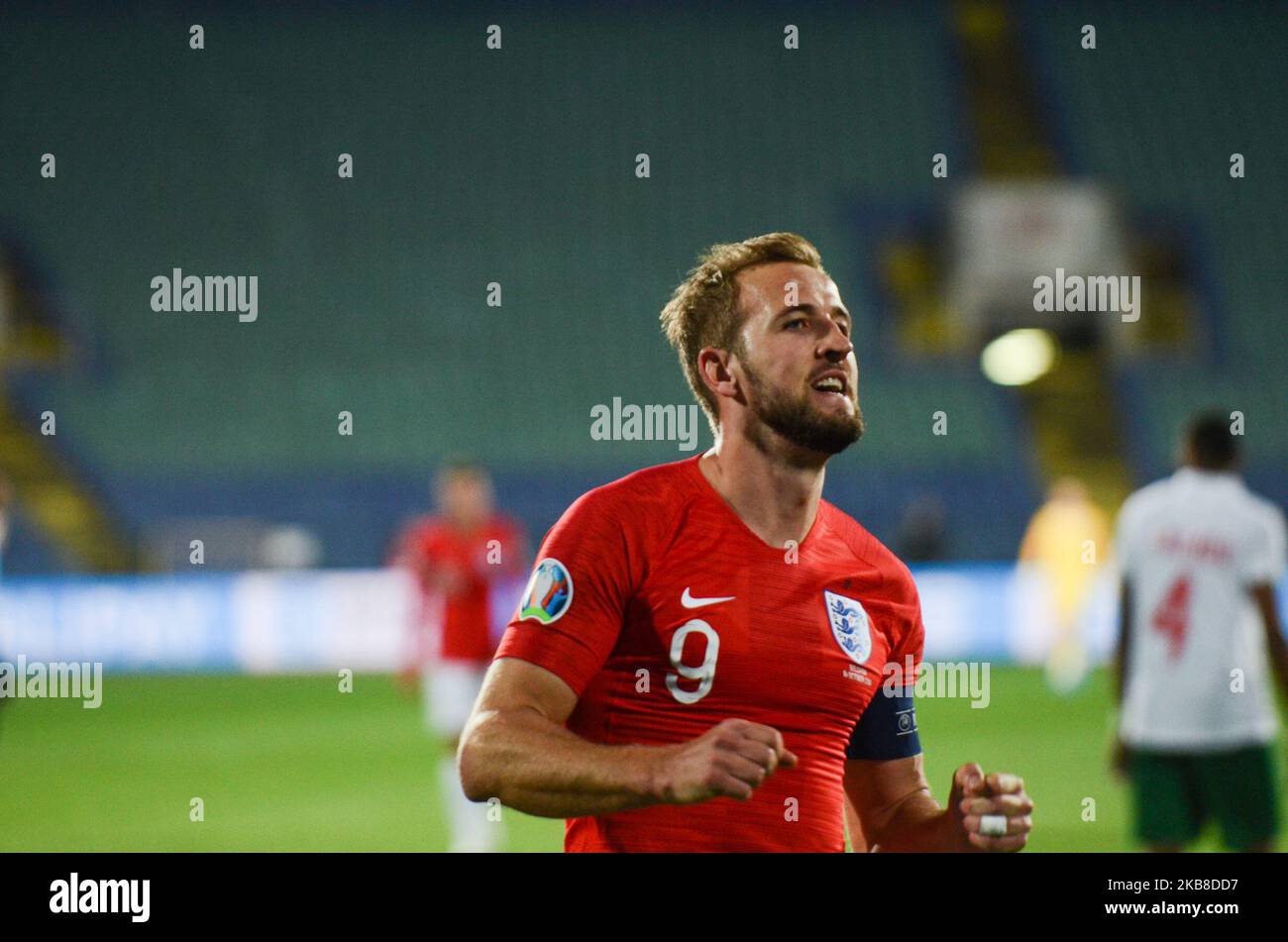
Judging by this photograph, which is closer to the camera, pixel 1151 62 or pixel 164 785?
pixel 164 785

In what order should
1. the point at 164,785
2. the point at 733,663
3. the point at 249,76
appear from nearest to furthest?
the point at 733,663 → the point at 164,785 → the point at 249,76

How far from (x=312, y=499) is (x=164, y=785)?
32.2ft

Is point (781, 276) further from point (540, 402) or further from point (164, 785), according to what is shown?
point (540, 402)

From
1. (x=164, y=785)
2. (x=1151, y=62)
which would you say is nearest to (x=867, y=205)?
(x=1151, y=62)

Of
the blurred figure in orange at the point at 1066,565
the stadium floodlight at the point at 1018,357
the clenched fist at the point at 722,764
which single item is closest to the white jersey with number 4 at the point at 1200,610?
the clenched fist at the point at 722,764

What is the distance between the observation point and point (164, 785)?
9805 millimetres

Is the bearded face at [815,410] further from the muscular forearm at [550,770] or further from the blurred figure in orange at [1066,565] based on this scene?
the blurred figure in orange at [1066,565]

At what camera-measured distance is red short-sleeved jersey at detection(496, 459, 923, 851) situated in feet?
9.13

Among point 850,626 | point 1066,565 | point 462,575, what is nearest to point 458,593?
point 462,575

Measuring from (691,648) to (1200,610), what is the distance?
3428 mm

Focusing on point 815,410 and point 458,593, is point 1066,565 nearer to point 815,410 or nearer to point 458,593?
point 458,593

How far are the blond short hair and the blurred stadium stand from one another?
1528cm

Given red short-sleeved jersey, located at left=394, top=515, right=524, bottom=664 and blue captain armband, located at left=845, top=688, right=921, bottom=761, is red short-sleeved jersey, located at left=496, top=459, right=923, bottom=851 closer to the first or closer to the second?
blue captain armband, located at left=845, top=688, right=921, bottom=761

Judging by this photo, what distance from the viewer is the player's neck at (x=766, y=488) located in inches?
119
